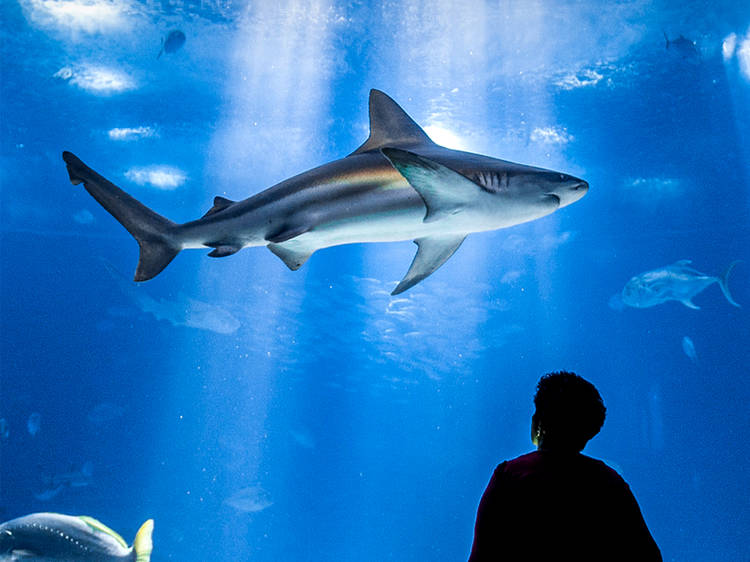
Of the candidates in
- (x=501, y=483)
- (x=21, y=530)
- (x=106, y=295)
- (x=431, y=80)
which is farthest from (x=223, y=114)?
(x=106, y=295)

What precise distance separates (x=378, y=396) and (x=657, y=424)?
1672 cm

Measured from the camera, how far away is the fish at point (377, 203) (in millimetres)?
2871

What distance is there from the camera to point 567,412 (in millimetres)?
1644

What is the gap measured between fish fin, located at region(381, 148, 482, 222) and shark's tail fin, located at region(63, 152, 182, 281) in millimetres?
1608

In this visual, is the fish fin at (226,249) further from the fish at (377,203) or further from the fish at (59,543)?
the fish at (59,543)

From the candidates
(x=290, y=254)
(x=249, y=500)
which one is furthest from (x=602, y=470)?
(x=249, y=500)

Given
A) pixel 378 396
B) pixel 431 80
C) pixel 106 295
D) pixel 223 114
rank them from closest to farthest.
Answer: pixel 431 80
pixel 223 114
pixel 106 295
pixel 378 396

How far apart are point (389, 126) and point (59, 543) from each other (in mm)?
4167

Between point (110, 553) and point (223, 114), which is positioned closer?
point (110, 553)

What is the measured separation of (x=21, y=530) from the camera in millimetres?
4398

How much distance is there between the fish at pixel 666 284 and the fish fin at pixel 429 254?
11136mm

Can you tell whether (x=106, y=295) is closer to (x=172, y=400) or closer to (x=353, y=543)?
(x=172, y=400)

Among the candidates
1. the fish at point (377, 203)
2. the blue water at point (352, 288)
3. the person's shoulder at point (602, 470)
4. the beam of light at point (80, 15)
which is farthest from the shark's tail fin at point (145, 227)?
the beam of light at point (80, 15)

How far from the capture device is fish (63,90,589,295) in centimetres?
287
